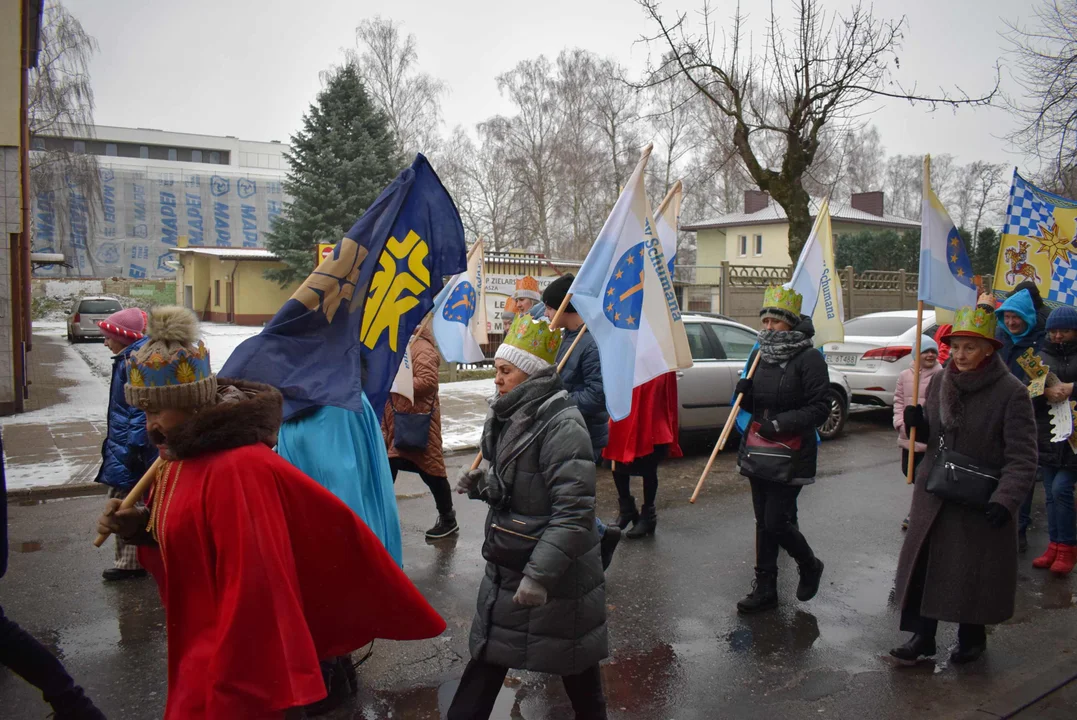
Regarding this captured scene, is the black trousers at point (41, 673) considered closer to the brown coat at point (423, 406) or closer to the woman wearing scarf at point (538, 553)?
the woman wearing scarf at point (538, 553)

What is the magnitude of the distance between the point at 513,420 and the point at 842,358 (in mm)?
9797

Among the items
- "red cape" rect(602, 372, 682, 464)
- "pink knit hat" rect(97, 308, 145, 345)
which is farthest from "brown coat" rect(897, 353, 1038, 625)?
"pink knit hat" rect(97, 308, 145, 345)

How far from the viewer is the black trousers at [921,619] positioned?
14.0 ft

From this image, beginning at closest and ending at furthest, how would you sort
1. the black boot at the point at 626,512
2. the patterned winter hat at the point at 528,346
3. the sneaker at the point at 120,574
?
the patterned winter hat at the point at 528,346 < the sneaker at the point at 120,574 < the black boot at the point at 626,512

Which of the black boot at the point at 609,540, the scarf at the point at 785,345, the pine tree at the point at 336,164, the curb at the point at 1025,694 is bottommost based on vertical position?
the curb at the point at 1025,694

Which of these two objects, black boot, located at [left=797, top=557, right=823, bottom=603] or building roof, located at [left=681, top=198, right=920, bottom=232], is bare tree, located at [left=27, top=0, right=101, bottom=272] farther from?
building roof, located at [left=681, top=198, right=920, bottom=232]

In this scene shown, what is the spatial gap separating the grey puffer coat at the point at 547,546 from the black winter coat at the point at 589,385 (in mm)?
2452

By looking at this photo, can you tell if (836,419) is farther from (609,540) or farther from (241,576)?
(241,576)

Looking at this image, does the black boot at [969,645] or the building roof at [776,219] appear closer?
the black boot at [969,645]

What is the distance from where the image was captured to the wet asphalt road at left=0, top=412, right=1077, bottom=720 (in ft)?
12.9

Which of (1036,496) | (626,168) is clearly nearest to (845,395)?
(1036,496)

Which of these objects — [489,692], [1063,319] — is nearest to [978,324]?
[1063,319]

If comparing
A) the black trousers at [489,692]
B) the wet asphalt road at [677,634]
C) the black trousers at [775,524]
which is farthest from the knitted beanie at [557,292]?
the black trousers at [489,692]

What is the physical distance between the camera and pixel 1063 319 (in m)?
5.73
